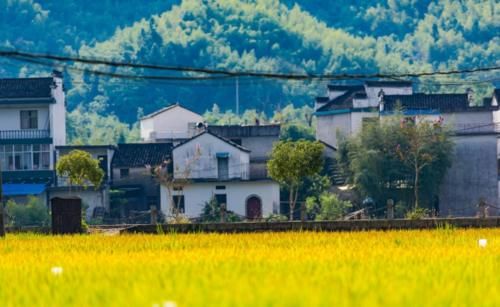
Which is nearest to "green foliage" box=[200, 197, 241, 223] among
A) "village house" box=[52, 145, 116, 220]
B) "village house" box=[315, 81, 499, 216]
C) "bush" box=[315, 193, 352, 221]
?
"bush" box=[315, 193, 352, 221]

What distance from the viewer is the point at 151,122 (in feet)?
295

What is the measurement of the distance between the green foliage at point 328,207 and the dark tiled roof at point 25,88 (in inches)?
661

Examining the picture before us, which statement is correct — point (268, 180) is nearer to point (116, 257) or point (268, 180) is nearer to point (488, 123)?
point (488, 123)

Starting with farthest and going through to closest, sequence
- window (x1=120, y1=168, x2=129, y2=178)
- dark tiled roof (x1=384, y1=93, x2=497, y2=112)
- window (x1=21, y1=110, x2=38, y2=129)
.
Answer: dark tiled roof (x1=384, y1=93, x2=497, y2=112) → window (x1=21, y1=110, x2=38, y2=129) → window (x1=120, y1=168, x2=129, y2=178)

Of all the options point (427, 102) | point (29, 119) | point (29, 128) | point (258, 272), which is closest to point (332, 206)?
point (427, 102)

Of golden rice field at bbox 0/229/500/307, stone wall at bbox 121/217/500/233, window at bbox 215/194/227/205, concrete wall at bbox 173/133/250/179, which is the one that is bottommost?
golden rice field at bbox 0/229/500/307

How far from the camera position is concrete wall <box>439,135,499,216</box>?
222 ft

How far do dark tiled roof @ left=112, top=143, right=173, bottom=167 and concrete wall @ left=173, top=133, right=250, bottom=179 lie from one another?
144 centimetres

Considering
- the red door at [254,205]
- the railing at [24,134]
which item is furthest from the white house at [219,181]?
the railing at [24,134]

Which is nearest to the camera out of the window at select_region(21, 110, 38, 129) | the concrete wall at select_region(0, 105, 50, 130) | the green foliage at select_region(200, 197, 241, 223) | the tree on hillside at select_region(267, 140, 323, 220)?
the tree on hillside at select_region(267, 140, 323, 220)

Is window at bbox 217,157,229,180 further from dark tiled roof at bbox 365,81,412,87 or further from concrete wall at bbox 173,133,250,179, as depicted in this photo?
dark tiled roof at bbox 365,81,412,87

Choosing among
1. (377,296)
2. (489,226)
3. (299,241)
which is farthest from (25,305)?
(489,226)

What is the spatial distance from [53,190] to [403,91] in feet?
89.7

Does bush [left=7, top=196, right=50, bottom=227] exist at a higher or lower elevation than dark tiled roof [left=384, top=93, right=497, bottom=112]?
lower
